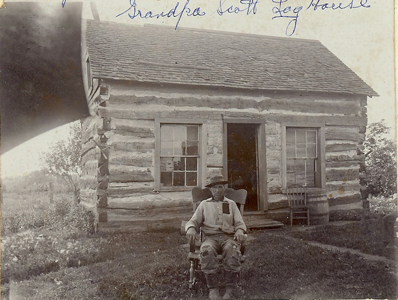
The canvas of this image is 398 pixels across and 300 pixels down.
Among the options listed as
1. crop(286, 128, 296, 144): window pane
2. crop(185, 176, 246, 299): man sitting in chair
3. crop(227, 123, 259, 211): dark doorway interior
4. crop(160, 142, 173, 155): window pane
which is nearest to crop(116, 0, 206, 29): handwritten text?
crop(185, 176, 246, 299): man sitting in chair

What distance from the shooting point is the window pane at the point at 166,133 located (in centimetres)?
812

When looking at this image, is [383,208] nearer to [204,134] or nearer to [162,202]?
[204,134]

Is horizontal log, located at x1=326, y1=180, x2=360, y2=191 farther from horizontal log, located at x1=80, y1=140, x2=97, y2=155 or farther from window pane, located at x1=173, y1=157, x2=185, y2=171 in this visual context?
horizontal log, located at x1=80, y1=140, x2=97, y2=155

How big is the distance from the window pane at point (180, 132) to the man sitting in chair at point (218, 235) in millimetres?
3095

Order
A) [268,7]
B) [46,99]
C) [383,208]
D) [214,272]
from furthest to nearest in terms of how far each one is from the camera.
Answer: [383,208] → [268,7] → [46,99] → [214,272]

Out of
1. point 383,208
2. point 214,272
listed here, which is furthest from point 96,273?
point 383,208

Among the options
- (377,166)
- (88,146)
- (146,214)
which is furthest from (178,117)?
(377,166)

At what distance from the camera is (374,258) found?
19.1 ft

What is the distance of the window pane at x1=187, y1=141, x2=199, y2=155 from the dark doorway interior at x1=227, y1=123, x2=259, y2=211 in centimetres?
141

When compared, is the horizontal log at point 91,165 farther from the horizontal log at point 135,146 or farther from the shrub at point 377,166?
the shrub at point 377,166

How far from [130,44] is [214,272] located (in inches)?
246

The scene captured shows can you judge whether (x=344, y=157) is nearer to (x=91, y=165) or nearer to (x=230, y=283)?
(x=230, y=283)

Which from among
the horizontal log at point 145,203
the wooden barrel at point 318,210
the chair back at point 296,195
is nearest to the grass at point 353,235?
the wooden barrel at point 318,210

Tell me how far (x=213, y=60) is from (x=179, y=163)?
2837mm
